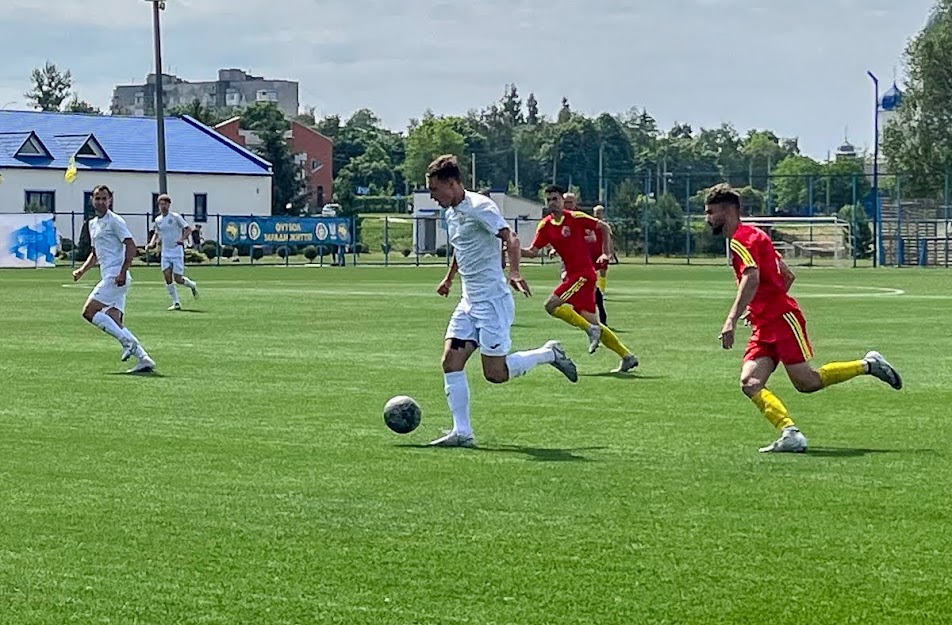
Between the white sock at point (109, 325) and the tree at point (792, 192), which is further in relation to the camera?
the tree at point (792, 192)

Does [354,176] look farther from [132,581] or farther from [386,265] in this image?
[132,581]

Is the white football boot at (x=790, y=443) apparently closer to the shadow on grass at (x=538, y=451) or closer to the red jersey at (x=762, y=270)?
the red jersey at (x=762, y=270)

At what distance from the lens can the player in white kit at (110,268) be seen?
1878 cm

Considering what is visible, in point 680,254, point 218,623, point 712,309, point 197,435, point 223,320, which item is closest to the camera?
point 218,623

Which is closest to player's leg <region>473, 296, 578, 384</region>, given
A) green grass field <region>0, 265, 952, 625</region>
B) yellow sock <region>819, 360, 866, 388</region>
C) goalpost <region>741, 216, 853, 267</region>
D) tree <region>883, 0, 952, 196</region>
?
green grass field <region>0, 265, 952, 625</region>

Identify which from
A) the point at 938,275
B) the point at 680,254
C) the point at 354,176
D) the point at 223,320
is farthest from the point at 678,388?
the point at 354,176

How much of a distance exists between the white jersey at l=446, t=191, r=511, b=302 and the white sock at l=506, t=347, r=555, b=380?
2.02 feet

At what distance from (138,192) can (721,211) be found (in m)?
79.6

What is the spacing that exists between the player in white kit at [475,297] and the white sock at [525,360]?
25 cm

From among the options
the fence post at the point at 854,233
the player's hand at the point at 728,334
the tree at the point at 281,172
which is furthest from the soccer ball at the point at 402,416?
the tree at the point at 281,172

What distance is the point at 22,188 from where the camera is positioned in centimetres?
8456

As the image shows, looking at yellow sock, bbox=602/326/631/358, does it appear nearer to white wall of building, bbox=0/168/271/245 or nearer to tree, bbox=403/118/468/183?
white wall of building, bbox=0/168/271/245

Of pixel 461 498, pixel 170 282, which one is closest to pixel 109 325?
pixel 461 498

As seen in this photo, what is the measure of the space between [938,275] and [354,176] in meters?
93.7
